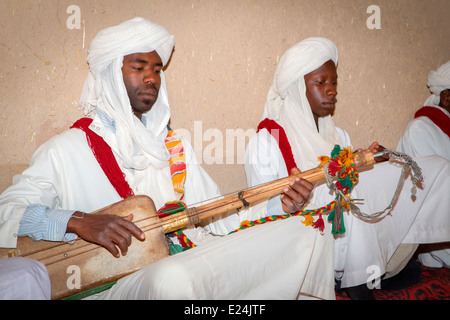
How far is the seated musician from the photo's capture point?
2105 millimetres

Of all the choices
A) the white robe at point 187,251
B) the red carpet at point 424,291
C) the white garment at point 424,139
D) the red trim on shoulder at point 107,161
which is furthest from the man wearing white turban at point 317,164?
Answer: the red trim on shoulder at point 107,161

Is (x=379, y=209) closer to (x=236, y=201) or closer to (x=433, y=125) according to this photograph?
(x=236, y=201)

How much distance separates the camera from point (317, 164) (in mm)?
3186

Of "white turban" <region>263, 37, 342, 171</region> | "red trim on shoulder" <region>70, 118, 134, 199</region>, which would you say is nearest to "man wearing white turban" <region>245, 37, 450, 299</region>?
"white turban" <region>263, 37, 342, 171</region>

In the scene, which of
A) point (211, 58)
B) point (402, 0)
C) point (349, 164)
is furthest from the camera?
point (402, 0)

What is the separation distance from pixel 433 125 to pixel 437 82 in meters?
0.52

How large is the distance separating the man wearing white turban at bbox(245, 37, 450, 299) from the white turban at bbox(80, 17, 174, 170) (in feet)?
2.70

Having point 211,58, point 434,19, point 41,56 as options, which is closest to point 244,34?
point 211,58

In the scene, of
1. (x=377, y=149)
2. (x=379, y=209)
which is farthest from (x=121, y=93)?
(x=379, y=209)

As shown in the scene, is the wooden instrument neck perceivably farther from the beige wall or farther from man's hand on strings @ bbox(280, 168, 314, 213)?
the beige wall

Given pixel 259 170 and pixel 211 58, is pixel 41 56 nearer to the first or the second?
pixel 211 58

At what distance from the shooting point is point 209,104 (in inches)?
139

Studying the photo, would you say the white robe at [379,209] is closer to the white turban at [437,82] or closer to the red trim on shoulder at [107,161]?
Result: the red trim on shoulder at [107,161]

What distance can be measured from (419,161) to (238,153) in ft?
4.56
